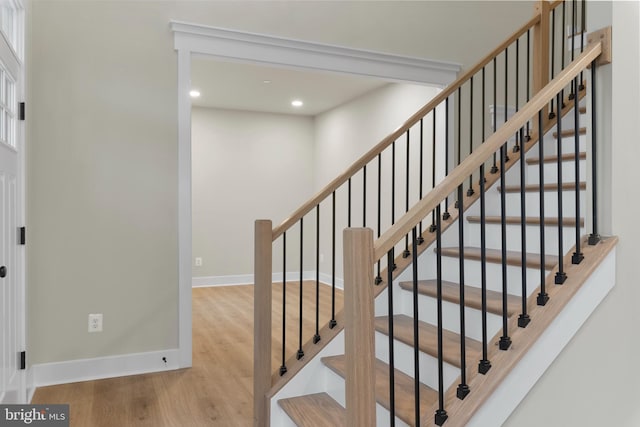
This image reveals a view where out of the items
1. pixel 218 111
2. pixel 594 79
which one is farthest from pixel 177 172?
pixel 218 111

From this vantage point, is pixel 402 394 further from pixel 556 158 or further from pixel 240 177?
pixel 240 177

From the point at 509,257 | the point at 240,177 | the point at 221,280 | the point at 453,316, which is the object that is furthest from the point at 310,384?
the point at 240,177

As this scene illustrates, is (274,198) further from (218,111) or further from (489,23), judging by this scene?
(489,23)

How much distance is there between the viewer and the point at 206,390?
10.1 ft

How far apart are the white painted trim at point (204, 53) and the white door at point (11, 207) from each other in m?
1.02

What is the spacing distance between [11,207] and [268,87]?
12.7 ft

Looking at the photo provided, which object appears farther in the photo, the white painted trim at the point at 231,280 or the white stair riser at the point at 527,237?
the white painted trim at the point at 231,280

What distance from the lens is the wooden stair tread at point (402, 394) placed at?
189cm

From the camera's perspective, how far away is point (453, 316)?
95.3 inches

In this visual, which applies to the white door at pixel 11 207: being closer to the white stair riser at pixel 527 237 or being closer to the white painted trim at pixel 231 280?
the white stair riser at pixel 527 237

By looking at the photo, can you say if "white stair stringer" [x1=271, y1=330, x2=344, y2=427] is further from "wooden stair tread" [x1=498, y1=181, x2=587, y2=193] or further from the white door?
"wooden stair tread" [x1=498, y1=181, x2=587, y2=193]

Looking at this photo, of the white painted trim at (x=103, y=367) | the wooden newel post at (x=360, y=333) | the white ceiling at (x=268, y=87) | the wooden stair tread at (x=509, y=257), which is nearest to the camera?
the wooden newel post at (x=360, y=333)

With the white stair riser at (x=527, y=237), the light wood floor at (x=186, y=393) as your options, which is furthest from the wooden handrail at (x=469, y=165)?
the light wood floor at (x=186, y=393)

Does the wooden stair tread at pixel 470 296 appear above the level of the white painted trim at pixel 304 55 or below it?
below
